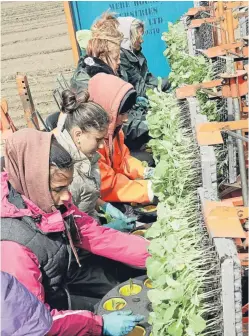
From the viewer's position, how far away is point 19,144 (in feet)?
6.55

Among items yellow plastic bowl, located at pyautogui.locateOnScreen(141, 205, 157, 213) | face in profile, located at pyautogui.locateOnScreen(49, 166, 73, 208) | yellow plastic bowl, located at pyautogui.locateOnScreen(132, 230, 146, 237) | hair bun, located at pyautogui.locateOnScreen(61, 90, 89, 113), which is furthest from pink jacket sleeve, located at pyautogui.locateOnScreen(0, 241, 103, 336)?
yellow plastic bowl, located at pyautogui.locateOnScreen(141, 205, 157, 213)

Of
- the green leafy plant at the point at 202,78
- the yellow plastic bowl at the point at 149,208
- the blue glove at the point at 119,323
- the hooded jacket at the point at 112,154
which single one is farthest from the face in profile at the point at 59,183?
the yellow plastic bowl at the point at 149,208

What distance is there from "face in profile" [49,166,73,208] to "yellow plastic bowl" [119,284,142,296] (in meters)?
0.55

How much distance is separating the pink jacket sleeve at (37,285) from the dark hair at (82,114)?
91 cm

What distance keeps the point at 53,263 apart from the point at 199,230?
2.01 feet

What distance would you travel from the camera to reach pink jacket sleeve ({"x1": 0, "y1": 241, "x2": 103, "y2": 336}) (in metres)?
A: 1.81

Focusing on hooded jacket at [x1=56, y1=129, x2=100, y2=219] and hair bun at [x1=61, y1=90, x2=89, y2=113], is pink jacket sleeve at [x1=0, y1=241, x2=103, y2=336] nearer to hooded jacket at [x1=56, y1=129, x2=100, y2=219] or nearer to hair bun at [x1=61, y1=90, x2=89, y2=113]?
hooded jacket at [x1=56, y1=129, x2=100, y2=219]

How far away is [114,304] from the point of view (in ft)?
7.40

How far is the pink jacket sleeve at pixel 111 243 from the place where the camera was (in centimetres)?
246

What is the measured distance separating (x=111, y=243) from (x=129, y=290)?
0.26 meters

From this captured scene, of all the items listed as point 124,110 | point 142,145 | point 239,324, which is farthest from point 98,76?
point 239,324

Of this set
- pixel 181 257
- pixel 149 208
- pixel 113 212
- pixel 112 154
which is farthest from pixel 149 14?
pixel 181 257

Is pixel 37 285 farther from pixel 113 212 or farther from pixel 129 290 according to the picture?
pixel 113 212

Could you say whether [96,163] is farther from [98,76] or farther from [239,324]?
[239,324]
